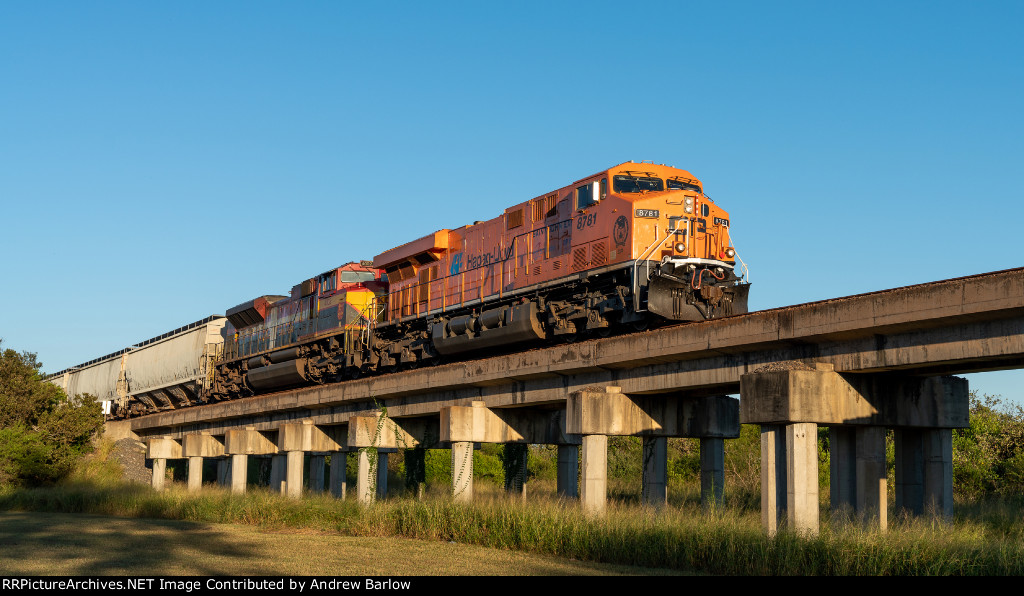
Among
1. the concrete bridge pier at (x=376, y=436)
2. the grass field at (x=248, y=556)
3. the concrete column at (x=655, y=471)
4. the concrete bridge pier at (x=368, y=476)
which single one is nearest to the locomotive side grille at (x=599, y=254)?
the concrete column at (x=655, y=471)

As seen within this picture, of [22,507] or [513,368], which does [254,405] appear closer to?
[22,507]

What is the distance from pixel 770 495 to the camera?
1513 cm

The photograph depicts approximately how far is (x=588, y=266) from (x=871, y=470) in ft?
25.2

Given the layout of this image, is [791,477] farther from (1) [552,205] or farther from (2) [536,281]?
(1) [552,205]

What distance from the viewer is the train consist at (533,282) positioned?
19734 millimetres

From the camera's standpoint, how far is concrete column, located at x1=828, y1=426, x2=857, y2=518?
1576 centimetres

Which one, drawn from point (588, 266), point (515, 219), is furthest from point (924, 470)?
point (515, 219)

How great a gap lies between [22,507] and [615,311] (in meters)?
20.8

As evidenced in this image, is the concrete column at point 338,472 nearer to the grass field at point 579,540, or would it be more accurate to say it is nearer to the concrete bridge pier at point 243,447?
the concrete bridge pier at point 243,447

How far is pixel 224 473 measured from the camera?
4938cm

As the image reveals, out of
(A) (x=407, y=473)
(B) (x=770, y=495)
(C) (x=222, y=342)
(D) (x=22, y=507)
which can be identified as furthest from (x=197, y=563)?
(C) (x=222, y=342)

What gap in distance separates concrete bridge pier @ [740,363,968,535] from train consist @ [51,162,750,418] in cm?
418

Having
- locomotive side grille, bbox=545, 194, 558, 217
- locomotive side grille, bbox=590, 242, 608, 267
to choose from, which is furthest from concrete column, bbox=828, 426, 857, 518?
locomotive side grille, bbox=545, 194, 558, 217

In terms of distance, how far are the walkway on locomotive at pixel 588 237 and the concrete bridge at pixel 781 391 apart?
214 cm
